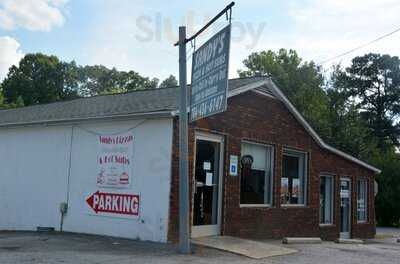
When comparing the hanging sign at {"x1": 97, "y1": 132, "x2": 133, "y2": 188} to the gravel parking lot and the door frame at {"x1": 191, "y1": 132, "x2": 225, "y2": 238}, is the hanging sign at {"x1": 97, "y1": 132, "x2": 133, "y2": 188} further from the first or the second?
the door frame at {"x1": 191, "y1": 132, "x2": 225, "y2": 238}

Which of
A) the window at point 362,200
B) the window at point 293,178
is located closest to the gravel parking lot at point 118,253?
the window at point 293,178

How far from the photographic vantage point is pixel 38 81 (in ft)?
176

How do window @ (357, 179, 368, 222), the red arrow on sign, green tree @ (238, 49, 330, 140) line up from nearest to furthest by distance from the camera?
the red arrow on sign < window @ (357, 179, 368, 222) < green tree @ (238, 49, 330, 140)

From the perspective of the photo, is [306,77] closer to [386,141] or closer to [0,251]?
[386,141]

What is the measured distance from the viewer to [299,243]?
13703 millimetres

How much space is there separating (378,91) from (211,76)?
181 feet

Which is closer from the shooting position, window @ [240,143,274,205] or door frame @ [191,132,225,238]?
door frame @ [191,132,225,238]

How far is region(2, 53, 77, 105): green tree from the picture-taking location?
2050 inches

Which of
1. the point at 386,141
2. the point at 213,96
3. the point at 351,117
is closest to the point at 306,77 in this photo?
the point at 351,117

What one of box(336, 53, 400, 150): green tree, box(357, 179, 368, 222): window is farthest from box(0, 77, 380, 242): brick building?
box(336, 53, 400, 150): green tree

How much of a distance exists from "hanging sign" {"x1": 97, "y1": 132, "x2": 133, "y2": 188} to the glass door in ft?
5.28

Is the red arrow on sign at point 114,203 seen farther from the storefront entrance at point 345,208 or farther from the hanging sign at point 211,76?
the storefront entrance at point 345,208

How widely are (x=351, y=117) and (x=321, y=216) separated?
20088mm

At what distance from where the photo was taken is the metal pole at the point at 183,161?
10.1 meters
